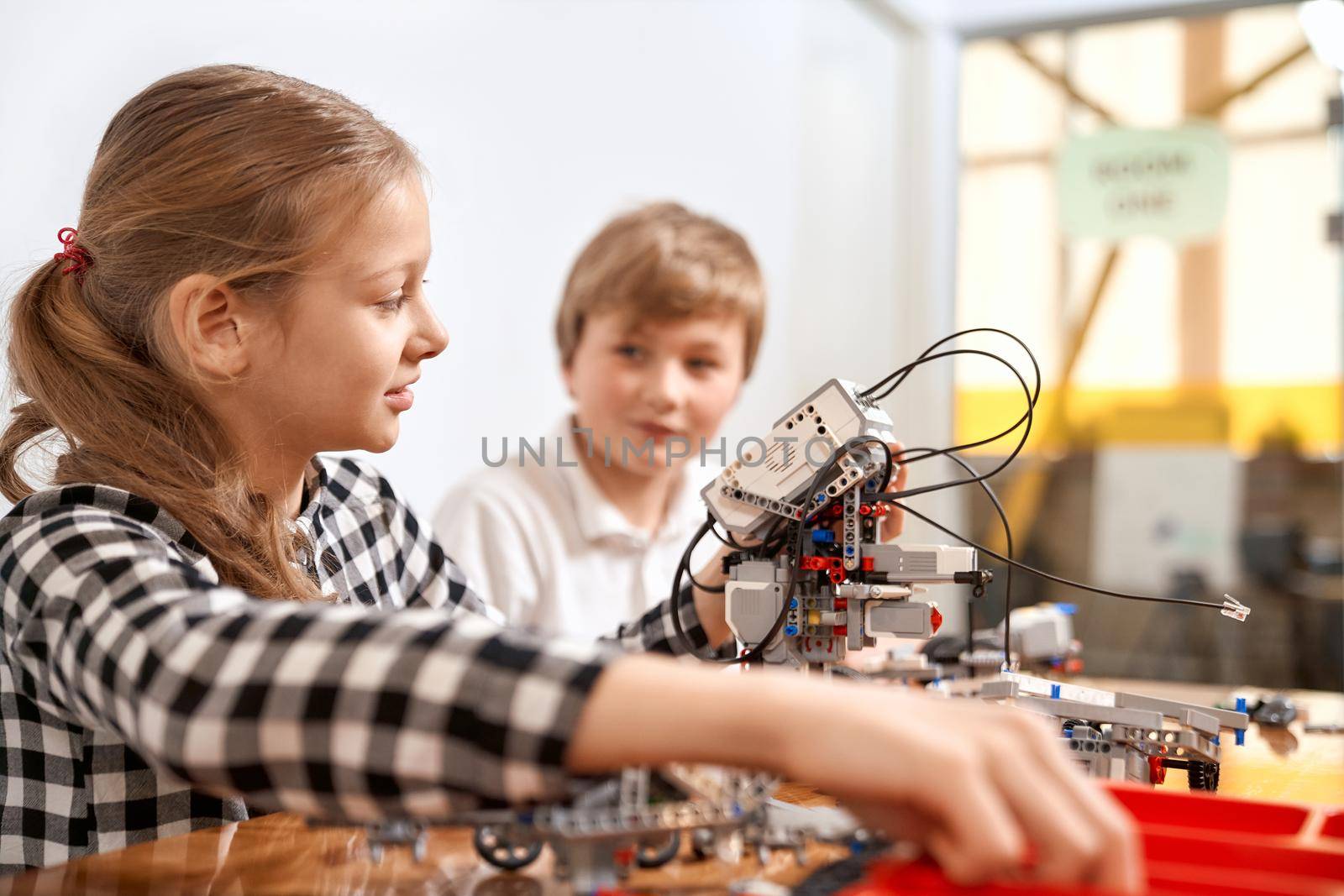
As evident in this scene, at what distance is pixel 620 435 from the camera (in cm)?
182

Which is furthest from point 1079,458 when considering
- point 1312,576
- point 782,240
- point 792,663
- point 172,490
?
point 172,490

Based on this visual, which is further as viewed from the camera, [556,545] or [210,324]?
[556,545]

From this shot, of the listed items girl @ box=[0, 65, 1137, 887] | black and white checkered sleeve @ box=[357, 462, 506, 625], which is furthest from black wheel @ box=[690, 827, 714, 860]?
black and white checkered sleeve @ box=[357, 462, 506, 625]

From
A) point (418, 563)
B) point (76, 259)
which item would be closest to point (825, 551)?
point (418, 563)

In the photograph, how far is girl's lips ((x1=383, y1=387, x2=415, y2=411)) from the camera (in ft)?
3.66

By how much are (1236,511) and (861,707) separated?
3511 mm

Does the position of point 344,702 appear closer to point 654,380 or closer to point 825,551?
point 825,551

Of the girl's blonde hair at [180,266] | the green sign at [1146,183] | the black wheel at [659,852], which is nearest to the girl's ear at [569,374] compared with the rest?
the girl's blonde hair at [180,266]

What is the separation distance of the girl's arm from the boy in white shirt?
3.77 ft

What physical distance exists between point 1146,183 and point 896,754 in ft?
11.7

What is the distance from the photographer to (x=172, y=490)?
0.92 metres

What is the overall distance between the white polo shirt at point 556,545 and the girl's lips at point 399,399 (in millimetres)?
595

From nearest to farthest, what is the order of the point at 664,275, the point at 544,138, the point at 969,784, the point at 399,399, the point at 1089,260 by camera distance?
the point at 969,784 < the point at 399,399 < the point at 664,275 < the point at 544,138 < the point at 1089,260

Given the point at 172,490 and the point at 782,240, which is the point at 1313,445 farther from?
the point at 172,490
